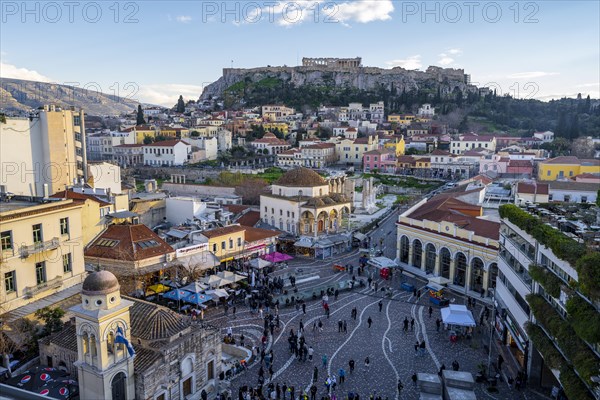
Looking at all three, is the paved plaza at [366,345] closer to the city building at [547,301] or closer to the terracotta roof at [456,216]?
the city building at [547,301]

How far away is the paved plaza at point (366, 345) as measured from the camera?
17.7m

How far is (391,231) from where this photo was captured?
44.8 metres

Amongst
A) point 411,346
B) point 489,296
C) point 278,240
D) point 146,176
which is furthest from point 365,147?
point 411,346

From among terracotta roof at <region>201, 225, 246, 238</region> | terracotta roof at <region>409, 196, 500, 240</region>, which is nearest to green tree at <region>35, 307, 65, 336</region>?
terracotta roof at <region>201, 225, 246, 238</region>

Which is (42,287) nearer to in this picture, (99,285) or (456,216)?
(99,285)

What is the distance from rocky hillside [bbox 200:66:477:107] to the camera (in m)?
137

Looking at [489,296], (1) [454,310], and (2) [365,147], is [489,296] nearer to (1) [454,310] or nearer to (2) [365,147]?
(1) [454,310]

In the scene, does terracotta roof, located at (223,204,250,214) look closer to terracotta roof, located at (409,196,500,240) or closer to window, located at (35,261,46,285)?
terracotta roof, located at (409,196,500,240)

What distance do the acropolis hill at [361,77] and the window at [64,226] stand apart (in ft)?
431

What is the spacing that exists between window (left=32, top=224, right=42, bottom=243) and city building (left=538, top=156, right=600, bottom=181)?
51.4 meters

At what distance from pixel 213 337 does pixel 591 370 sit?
37.5 feet

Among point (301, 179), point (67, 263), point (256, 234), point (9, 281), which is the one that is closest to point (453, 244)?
point (256, 234)

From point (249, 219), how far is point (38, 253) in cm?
2400

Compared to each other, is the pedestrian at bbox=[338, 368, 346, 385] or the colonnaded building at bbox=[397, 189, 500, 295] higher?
the colonnaded building at bbox=[397, 189, 500, 295]
